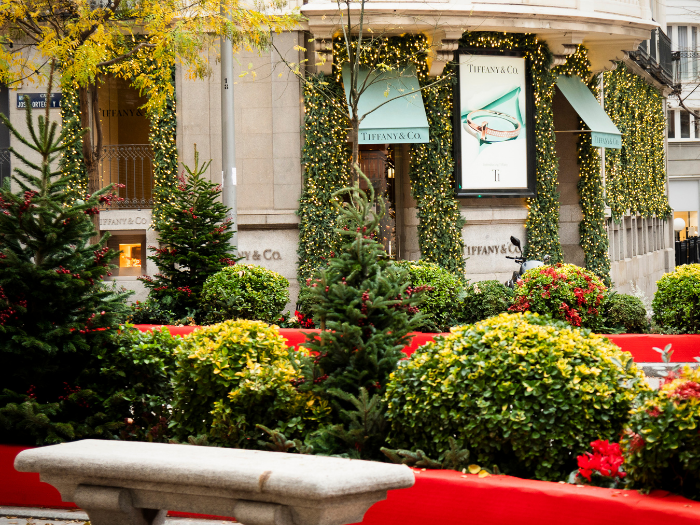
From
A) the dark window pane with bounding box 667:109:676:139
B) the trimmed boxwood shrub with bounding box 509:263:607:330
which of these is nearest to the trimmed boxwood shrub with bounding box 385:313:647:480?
the trimmed boxwood shrub with bounding box 509:263:607:330

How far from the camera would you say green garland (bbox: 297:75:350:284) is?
17.9 meters

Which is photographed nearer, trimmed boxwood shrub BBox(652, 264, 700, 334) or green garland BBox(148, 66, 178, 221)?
trimmed boxwood shrub BBox(652, 264, 700, 334)

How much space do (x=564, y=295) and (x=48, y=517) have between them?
7.24m

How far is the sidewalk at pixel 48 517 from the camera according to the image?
18.0 ft

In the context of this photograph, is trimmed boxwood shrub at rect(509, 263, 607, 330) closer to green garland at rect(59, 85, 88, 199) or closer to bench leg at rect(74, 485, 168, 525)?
bench leg at rect(74, 485, 168, 525)

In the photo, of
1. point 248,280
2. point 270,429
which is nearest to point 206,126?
point 248,280

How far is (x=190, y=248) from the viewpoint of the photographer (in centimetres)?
1323

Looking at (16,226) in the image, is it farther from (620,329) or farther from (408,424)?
(620,329)

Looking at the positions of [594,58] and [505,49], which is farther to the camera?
[594,58]

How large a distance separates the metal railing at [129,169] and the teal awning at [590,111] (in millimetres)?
11059

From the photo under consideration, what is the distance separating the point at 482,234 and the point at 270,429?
1435 centimetres

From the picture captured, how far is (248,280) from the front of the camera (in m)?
11.9

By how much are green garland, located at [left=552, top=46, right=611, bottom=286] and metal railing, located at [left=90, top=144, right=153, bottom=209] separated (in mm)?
11555

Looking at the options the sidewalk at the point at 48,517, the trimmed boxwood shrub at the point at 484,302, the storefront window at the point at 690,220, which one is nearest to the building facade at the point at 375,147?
the trimmed boxwood shrub at the point at 484,302
